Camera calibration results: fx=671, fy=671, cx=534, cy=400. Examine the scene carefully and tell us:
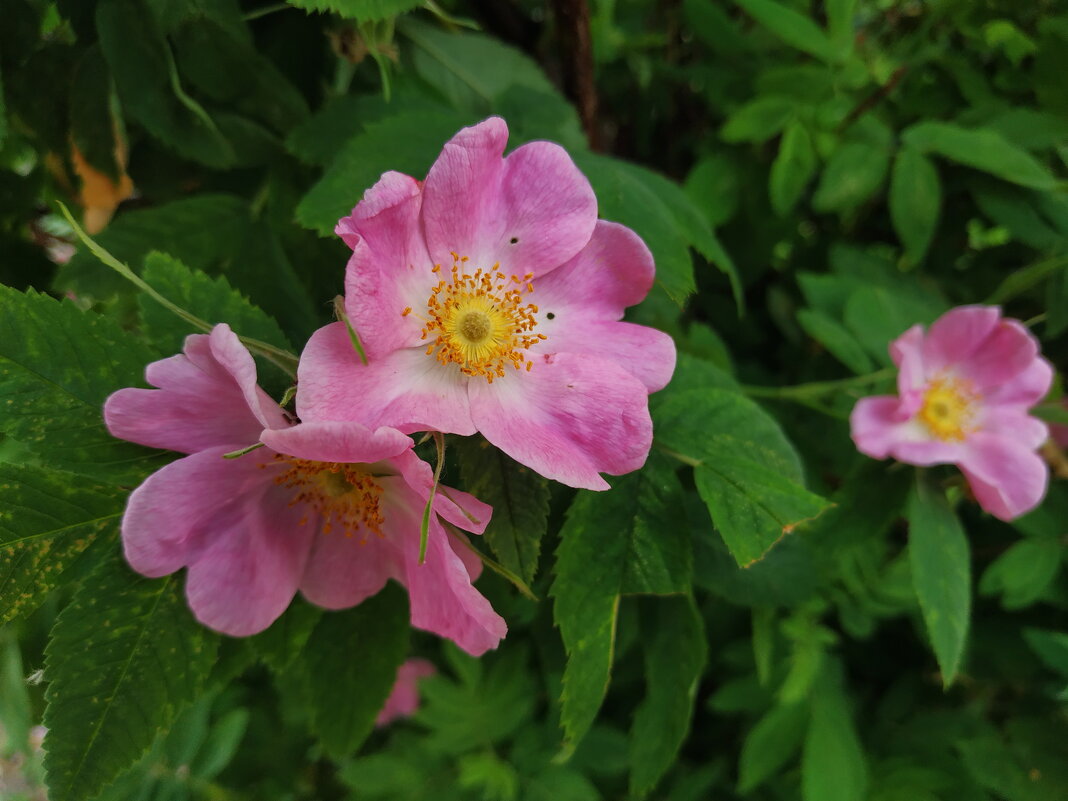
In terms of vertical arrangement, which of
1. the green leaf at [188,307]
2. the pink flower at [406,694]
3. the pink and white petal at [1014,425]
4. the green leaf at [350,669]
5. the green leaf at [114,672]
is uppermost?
the green leaf at [188,307]

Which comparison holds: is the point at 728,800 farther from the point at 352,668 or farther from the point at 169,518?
the point at 169,518

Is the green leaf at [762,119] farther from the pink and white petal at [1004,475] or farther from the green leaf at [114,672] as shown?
the green leaf at [114,672]

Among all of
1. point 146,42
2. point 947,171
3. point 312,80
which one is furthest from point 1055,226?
point 146,42

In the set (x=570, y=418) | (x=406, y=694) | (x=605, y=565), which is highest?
(x=570, y=418)

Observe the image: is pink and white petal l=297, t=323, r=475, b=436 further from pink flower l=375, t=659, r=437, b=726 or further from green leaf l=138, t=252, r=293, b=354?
pink flower l=375, t=659, r=437, b=726

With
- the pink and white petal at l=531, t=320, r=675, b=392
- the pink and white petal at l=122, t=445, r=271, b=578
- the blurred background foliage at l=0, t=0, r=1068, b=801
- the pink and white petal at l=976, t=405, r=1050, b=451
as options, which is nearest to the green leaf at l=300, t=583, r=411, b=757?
the blurred background foliage at l=0, t=0, r=1068, b=801

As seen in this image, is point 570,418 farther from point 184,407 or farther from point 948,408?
point 948,408

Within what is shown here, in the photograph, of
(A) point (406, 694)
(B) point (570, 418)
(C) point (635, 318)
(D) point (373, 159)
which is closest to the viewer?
(B) point (570, 418)

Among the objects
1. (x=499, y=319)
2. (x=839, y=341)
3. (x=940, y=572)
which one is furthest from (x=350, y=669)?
(x=839, y=341)

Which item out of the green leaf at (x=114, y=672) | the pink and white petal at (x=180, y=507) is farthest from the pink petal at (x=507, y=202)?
the green leaf at (x=114, y=672)
